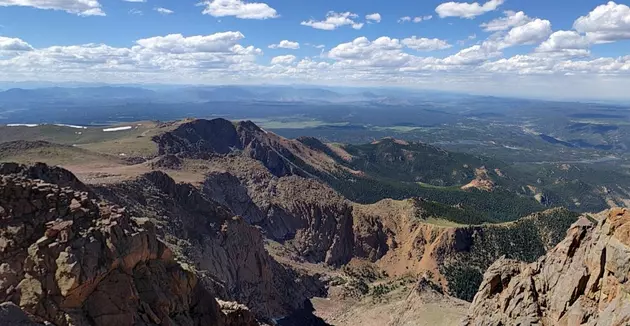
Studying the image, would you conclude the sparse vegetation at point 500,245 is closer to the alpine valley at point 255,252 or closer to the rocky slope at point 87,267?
the alpine valley at point 255,252

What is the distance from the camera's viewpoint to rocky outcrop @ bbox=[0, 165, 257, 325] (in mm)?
29203

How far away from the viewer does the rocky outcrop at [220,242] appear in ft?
262

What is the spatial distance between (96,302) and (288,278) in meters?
70.8

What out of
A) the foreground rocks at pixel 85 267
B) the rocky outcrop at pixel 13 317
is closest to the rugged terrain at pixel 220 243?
the foreground rocks at pixel 85 267

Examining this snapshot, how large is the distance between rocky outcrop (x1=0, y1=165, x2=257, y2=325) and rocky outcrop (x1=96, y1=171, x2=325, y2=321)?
1372 inches

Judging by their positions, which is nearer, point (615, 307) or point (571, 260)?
point (615, 307)

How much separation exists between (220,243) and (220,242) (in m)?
0.20

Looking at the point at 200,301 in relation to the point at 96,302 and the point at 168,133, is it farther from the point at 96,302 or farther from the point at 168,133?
the point at 168,133

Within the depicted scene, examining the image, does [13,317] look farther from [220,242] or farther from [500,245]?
[500,245]

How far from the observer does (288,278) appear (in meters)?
99.6

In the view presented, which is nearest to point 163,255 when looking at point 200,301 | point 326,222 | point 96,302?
point 200,301

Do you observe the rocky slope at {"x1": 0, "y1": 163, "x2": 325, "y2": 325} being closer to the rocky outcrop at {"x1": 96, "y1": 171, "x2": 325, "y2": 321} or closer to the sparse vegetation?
the rocky outcrop at {"x1": 96, "y1": 171, "x2": 325, "y2": 321}

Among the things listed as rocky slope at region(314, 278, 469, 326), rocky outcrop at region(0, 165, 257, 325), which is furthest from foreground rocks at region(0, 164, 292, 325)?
rocky slope at region(314, 278, 469, 326)

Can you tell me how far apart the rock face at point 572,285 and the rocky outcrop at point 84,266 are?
25358 mm
